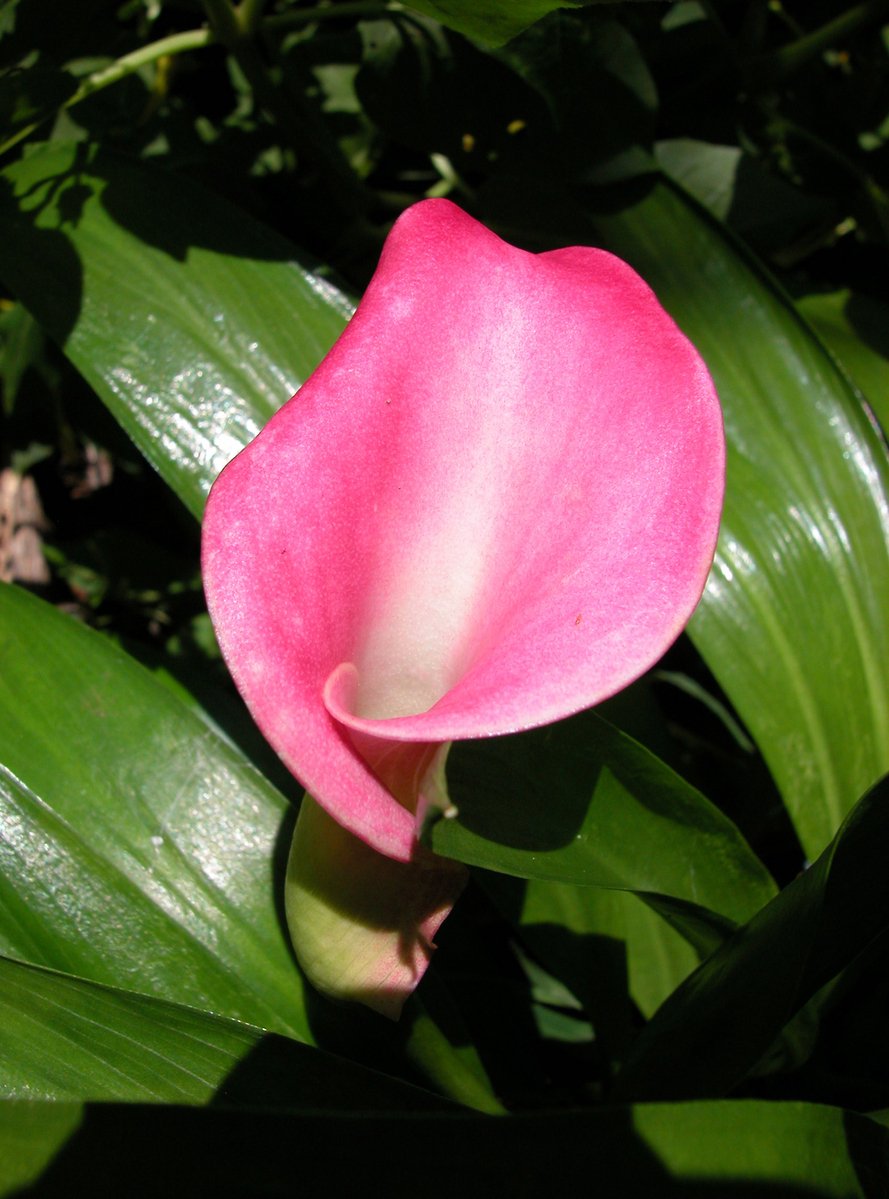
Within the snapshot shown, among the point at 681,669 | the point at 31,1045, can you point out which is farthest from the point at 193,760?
the point at 681,669

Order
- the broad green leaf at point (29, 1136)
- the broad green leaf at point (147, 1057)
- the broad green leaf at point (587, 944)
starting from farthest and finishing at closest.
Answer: the broad green leaf at point (587, 944) → the broad green leaf at point (147, 1057) → the broad green leaf at point (29, 1136)

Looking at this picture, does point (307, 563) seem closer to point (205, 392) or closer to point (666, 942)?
point (205, 392)

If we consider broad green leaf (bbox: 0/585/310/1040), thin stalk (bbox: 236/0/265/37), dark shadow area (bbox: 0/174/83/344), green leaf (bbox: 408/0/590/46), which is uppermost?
thin stalk (bbox: 236/0/265/37)

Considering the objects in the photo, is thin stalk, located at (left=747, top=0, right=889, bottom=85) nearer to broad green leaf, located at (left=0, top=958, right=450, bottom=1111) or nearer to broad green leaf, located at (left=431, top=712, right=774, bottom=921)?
broad green leaf, located at (left=431, top=712, right=774, bottom=921)

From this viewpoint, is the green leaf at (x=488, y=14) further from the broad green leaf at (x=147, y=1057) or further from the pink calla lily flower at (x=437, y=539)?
the broad green leaf at (x=147, y=1057)

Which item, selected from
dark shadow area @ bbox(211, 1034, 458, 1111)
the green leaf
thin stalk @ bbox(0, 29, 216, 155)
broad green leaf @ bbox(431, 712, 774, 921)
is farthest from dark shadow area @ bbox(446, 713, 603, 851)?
thin stalk @ bbox(0, 29, 216, 155)

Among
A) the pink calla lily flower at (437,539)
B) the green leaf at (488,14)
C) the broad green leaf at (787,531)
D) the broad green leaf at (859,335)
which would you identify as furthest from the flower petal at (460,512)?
the broad green leaf at (859,335)
